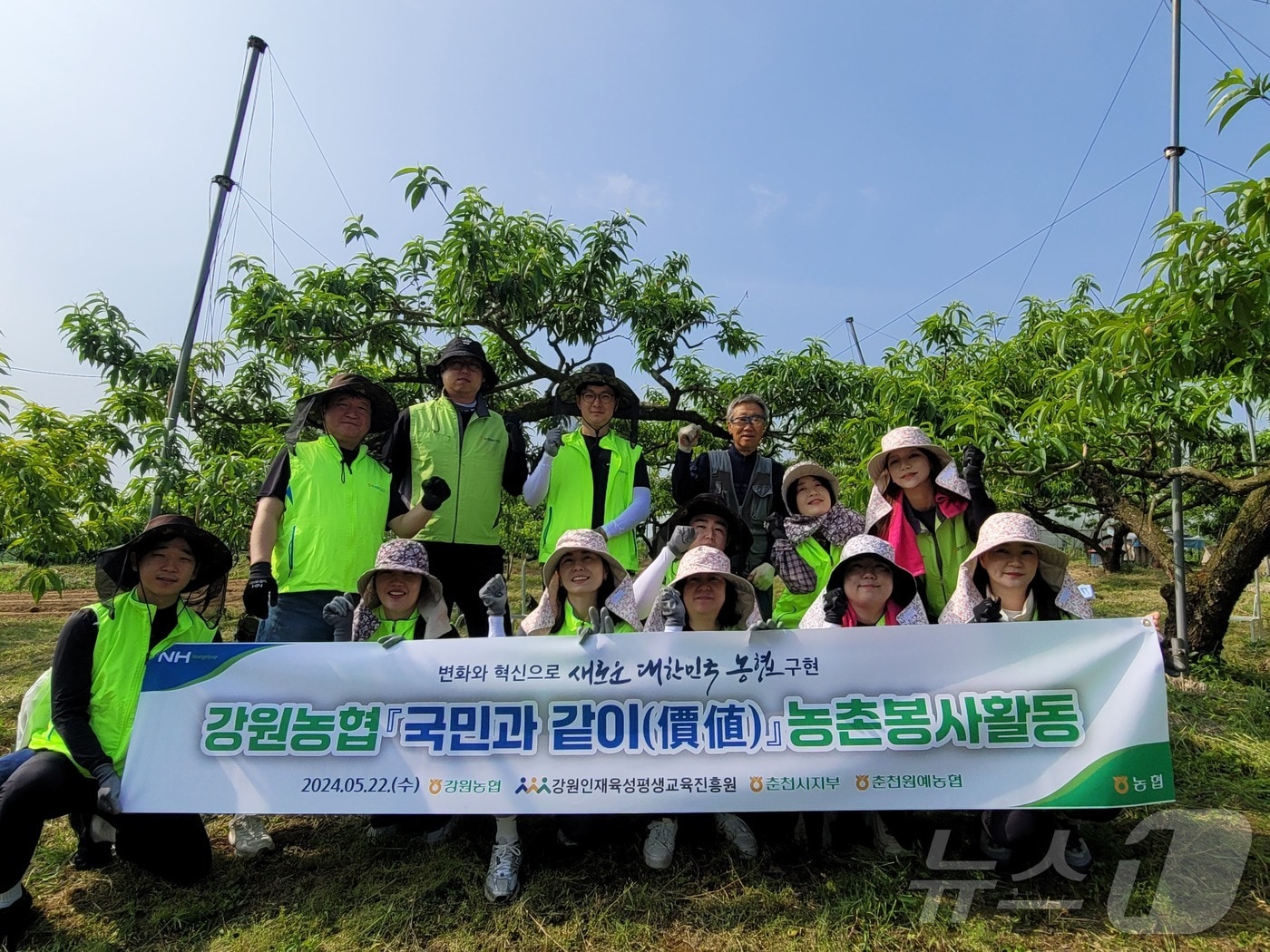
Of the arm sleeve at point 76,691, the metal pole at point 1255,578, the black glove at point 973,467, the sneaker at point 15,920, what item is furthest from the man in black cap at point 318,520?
the metal pole at point 1255,578

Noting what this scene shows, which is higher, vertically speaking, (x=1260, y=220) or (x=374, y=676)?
(x=1260, y=220)

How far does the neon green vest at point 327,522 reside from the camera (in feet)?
11.3

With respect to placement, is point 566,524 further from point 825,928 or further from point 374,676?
point 825,928

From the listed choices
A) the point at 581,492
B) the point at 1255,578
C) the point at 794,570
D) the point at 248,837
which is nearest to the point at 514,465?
the point at 581,492

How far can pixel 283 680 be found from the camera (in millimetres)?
2959

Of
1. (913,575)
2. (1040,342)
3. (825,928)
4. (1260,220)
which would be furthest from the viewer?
(1040,342)

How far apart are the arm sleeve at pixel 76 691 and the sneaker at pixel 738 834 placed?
7.30 feet

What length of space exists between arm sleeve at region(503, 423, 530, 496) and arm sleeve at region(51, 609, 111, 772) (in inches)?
77.8

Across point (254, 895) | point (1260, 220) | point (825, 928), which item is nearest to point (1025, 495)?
point (1260, 220)

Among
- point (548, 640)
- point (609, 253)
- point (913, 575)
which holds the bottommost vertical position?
point (548, 640)

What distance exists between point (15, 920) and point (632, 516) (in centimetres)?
295

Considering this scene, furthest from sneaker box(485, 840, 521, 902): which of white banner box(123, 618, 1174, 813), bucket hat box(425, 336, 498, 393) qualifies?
bucket hat box(425, 336, 498, 393)

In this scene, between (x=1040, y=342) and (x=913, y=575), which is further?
(x=1040, y=342)

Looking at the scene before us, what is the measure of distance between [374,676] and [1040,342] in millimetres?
5027
